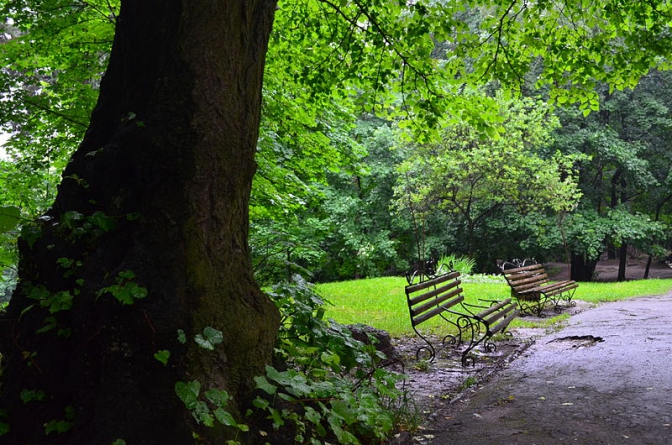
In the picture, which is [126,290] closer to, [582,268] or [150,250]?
[150,250]

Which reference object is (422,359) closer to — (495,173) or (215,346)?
(215,346)

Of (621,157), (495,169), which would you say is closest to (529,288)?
(495,169)

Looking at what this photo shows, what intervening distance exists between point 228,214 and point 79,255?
84 centimetres

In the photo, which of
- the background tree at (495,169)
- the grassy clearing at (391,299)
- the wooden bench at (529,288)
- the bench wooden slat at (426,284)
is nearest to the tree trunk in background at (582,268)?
the background tree at (495,169)

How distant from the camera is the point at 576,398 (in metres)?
4.82

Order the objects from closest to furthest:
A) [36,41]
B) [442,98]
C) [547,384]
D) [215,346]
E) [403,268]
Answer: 1. [215,346]
2. [547,384]
3. [36,41]
4. [442,98]
5. [403,268]

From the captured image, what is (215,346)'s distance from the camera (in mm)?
2742

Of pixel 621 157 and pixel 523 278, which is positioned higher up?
pixel 621 157

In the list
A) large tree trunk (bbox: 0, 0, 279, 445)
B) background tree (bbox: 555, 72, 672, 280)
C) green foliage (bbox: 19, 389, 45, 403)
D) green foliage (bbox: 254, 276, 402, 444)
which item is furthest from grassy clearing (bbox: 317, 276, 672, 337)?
background tree (bbox: 555, 72, 672, 280)

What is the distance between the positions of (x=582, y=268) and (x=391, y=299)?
18581 millimetres

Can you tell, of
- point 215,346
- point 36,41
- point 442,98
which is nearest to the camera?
point 215,346

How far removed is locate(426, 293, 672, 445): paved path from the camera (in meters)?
3.94

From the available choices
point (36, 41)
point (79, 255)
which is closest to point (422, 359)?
point (79, 255)

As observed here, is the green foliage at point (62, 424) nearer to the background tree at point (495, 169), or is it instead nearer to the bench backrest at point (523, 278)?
the bench backrest at point (523, 278)
